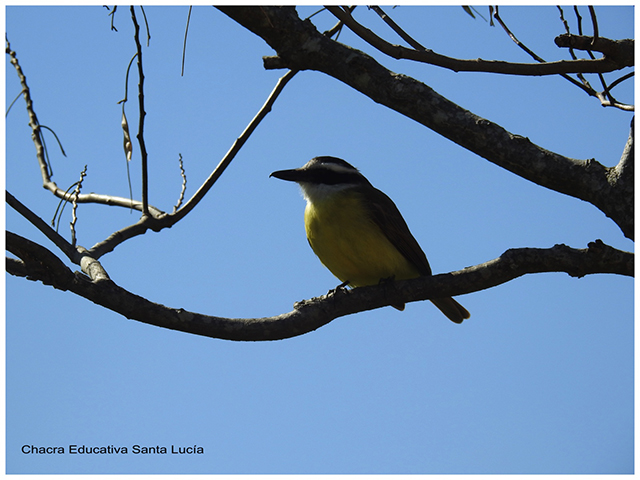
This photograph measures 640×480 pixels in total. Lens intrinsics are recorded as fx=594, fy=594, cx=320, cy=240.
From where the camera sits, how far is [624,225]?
2.89 m

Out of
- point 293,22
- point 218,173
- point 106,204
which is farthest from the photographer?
point 106,204

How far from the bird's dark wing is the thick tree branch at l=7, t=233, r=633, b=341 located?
1.13 m

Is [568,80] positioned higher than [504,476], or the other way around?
[568,80]

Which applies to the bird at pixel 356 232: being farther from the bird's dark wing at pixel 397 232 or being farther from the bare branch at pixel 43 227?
the bare branch at pixel 43 227

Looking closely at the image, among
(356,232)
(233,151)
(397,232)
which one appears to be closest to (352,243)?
(356,232)

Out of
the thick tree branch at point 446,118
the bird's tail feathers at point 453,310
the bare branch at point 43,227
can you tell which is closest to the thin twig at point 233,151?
the bare branch at point 43,227

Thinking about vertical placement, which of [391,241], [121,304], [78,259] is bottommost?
[121,304]

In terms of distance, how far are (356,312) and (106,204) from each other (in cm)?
215

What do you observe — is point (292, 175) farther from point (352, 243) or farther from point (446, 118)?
point (446, 118)

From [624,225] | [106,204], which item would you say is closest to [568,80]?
[624,225]

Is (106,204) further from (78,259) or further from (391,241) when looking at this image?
(391,241)

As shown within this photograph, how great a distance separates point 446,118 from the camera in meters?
2.93

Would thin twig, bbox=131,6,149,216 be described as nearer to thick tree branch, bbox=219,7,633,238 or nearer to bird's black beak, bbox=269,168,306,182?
thick tree branch, bbox=219,7,633,238

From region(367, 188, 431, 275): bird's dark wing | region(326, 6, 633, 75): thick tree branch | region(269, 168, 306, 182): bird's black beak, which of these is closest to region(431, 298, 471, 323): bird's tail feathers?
region(367, 188, 431, 275): bird's dark wing
